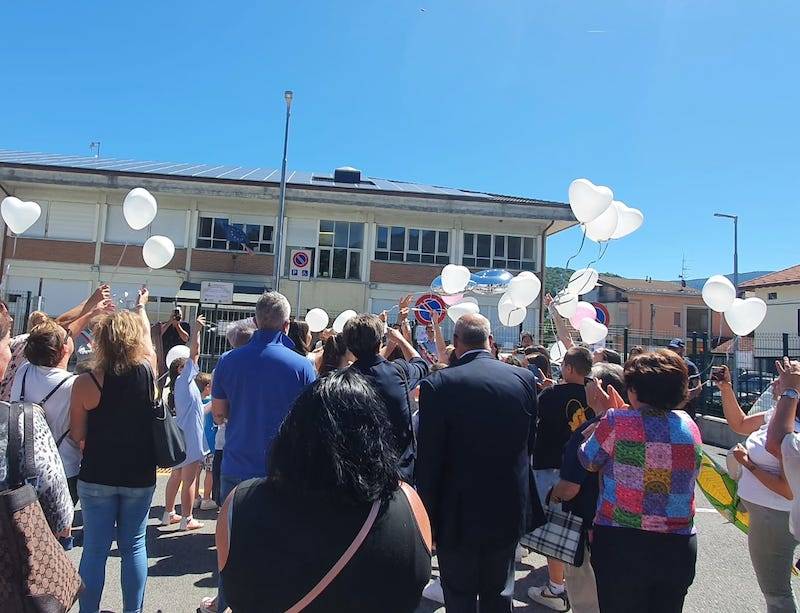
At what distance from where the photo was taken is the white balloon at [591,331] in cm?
770

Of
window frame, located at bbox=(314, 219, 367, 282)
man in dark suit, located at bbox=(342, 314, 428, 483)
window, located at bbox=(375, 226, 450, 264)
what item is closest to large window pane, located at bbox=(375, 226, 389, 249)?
window, located at bbox=(375, 226, 450, 264)

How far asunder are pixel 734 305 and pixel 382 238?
17.7 m

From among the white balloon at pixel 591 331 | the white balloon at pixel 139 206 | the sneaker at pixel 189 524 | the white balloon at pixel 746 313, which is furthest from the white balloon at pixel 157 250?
the white balloon at pixel 746 313

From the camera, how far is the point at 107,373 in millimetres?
2986

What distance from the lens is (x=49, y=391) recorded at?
3125 millimetres

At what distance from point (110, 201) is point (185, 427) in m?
19.3

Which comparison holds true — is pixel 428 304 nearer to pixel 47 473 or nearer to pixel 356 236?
pixel 47 473

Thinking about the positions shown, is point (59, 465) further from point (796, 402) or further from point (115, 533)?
point (796, 402)

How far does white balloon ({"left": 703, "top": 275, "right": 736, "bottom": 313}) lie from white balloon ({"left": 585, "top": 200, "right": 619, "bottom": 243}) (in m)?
1.18

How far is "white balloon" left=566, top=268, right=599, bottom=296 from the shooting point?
695 centimetres

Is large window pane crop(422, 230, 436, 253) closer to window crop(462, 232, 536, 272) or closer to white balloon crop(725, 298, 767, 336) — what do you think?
window crop(462, 232, 536, 272)

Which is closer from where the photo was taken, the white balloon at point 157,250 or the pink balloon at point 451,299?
the white balloon at point 157,250

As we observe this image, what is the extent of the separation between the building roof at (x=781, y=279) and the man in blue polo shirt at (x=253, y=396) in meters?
36.5

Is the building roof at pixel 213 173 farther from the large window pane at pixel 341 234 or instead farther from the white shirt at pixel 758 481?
the white shirt at pixel 758 481
